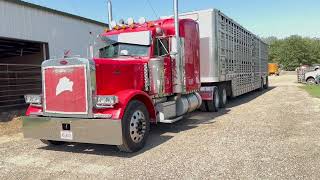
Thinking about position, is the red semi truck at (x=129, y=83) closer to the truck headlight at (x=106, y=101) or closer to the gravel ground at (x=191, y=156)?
the truck headlight at (x=106, y=101)

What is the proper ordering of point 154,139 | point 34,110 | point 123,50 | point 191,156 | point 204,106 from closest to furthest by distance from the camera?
point 191,156
point 34,110
point 154,139
point 123,50
point 204,106

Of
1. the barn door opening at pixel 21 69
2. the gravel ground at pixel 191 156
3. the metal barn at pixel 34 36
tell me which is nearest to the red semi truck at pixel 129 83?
the gravel ground at pixel 191 156

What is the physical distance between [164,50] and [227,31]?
21.0 feet

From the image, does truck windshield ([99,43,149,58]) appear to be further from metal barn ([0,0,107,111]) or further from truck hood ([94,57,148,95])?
metal barn ([0,0,107,111])

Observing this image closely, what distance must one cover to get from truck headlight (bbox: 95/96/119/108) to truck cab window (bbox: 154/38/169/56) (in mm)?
2587

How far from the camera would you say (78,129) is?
6.66 metres

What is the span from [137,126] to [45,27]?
35.4ft

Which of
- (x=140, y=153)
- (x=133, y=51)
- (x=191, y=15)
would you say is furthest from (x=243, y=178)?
(x=191, y=15)

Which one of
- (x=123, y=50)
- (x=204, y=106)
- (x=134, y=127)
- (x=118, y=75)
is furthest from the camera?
(x=204, y=106)

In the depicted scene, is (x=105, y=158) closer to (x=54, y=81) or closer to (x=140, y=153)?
(x=140, y=153)

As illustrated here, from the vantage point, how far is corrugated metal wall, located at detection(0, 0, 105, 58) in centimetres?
1403

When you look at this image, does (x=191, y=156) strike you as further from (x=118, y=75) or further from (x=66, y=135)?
(x=66, y=135)

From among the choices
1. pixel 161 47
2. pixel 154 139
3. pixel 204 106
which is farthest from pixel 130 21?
pixel 204 106

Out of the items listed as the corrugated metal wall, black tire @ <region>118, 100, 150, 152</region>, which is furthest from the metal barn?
black tire @ <region>118, 100, 150, 152</region>
